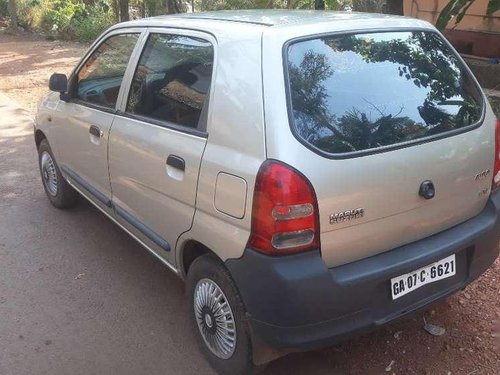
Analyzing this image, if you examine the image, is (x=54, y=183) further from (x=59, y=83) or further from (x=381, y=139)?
(x=381, y=139)

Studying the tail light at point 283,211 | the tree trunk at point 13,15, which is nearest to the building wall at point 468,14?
the tail light at point 283,211

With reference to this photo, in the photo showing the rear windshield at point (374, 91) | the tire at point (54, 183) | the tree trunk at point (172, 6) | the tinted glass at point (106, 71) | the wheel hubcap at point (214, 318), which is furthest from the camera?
the tree trunk at point (172, 6)

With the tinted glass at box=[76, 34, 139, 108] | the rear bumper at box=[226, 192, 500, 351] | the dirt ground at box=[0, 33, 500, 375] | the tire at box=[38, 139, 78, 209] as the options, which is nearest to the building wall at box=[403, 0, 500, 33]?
the dirt ground at box=[0, 33, 500, 375]

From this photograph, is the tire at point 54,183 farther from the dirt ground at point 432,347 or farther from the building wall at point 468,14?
the building wall at point 468,14

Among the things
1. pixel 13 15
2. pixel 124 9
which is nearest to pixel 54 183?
pixel 124 9

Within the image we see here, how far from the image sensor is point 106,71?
3865 millimetres

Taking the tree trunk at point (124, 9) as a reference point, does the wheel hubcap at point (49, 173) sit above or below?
below

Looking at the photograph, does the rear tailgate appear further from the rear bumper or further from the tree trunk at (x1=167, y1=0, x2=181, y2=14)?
the tree trunk at (x1=167, y1=0, x2=181, y2=14)

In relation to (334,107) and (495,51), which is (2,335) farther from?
(495,51)

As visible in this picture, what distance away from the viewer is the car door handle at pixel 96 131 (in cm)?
360

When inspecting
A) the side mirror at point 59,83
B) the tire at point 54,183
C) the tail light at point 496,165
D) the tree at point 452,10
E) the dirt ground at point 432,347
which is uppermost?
the tree at point 452,10

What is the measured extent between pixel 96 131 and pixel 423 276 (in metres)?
2.35

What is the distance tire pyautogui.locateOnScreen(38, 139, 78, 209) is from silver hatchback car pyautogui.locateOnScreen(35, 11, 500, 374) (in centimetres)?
181

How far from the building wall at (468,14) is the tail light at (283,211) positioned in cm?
712
